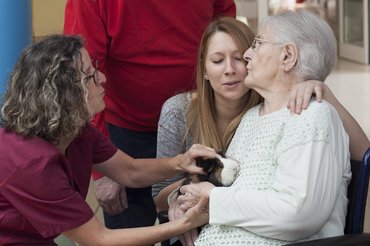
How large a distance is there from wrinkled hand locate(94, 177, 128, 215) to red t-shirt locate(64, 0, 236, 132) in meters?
0.29

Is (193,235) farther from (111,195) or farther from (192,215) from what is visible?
(111,195)

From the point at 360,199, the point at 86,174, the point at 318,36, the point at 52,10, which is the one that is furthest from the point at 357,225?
the point at 52,10

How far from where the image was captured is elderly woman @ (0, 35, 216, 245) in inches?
76.3

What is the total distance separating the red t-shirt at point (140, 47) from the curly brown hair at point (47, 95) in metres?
0.63

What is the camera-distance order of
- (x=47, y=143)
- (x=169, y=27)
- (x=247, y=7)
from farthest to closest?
(x=247, y=7), (x=169, y=27), (x=47, y=143)

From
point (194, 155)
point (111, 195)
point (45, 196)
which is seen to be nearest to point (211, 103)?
point (194, 155)

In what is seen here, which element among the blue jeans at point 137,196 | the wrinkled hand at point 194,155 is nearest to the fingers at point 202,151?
the wrinkled hand at point 194,155

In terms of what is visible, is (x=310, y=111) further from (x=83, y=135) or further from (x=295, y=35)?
(x=83, y=135)

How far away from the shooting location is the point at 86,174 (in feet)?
7.50

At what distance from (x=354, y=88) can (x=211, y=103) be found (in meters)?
6.03

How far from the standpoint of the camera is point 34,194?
1938 mm

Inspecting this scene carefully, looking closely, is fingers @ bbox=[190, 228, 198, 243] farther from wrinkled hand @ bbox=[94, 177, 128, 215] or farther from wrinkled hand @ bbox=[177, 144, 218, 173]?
wrinkled hand @ bbox=[94, 177, 128, 215]

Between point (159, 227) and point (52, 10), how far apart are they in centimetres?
324

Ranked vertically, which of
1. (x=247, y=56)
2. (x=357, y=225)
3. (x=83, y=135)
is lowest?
(x=357, y=225)
